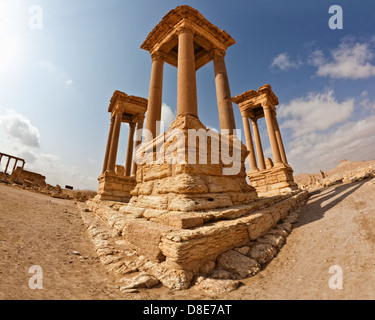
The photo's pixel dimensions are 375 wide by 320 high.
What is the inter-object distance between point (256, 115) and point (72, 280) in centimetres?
1972

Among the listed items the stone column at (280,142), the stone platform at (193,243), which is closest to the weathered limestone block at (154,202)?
the stone platform at (193,243)

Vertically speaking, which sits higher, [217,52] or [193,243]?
[217,52]

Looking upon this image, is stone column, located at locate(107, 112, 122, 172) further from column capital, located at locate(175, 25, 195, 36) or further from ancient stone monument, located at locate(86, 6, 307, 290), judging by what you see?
column capital, located at locate(175, 25, 195, 36)

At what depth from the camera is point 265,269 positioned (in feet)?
9.30

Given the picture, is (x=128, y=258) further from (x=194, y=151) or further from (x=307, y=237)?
(x=307, y=237)

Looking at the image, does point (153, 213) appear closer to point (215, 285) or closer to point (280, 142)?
point (215, 285)

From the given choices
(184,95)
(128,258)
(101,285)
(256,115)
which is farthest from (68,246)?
(256,115)

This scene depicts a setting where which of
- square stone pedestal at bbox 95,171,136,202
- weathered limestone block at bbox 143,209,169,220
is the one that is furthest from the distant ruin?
weathered limestone block at bbox 143,209,169,220

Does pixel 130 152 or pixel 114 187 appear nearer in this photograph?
pixel 114 187

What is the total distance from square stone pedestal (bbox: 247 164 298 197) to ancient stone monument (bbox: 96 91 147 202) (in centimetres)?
1056

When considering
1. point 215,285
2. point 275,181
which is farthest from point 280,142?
point 215,285

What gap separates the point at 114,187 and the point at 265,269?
12.2 meters
